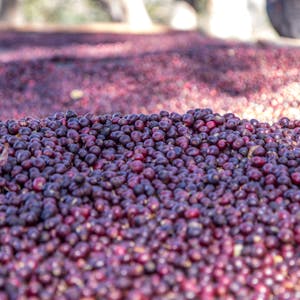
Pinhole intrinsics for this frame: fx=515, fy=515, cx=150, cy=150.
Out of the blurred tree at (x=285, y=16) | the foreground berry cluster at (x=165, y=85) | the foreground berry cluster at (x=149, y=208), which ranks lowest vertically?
the blurred tree at (x=285, y=16)

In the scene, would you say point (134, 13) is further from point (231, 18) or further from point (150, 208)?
point (150, 208)

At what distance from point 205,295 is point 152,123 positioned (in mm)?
1104

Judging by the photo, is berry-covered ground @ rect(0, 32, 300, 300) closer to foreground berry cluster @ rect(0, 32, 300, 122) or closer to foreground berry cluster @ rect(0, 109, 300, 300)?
foreground berry cluster @ rect(0, 109, 300, 300)

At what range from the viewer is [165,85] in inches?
200

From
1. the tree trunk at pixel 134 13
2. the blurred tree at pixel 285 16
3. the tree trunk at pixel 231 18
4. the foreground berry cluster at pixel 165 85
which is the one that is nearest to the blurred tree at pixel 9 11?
the tree trunk at pixel 134 13

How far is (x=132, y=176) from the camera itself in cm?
213

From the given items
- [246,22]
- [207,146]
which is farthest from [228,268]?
[246,22]

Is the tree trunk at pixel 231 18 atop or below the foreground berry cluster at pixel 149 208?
below

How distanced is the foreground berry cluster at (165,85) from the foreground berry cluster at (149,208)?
1539mm

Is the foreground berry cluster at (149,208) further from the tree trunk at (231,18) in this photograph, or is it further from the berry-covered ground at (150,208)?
the tree trunk at (231,18)

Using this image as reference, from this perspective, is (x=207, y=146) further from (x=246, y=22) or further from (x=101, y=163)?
(x=246, y=22)

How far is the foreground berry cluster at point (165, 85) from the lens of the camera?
444 cm

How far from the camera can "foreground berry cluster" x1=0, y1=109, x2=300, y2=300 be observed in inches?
64.5

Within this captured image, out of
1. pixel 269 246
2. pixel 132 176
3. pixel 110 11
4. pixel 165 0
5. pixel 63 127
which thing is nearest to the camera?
pixel 269 246
